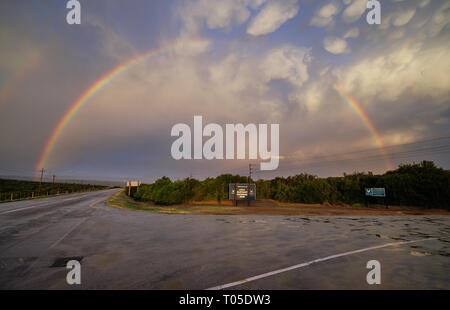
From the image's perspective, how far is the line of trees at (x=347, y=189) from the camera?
35009mm

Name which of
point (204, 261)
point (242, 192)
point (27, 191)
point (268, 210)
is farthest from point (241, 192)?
point (27, 191)

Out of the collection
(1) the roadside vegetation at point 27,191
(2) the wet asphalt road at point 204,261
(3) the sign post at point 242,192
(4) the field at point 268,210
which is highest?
(3) the sign post at point 242,192

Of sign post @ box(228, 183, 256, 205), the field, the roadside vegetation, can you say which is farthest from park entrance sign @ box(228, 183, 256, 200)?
the roadside vegetation

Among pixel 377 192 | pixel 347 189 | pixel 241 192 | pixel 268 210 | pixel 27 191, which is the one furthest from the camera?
pixel 27 191

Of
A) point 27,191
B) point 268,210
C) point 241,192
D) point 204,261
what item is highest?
point 241,192

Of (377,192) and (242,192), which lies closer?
(242,192)

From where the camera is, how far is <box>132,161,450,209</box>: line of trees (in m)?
35.0

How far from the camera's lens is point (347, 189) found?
1703 inches

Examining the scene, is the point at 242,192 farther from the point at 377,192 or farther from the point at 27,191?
the point at 27,191

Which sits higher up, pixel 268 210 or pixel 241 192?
pixel 241 192

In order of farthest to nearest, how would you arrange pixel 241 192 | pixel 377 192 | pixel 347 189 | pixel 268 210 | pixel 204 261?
1. pixel 347 189
2. pixel 377 192
3. pixel 241 192
4. pixel 268 210
5. pixel 204 261

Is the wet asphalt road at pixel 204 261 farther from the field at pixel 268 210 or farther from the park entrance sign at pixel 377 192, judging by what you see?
the park entrance sign at pixel 377 192

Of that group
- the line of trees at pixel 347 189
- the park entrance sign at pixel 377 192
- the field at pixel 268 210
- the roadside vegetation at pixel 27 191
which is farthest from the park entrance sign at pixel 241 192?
the roadside vegetation at pixel 27 191

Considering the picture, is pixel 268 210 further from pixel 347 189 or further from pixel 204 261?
pixel 347 189
